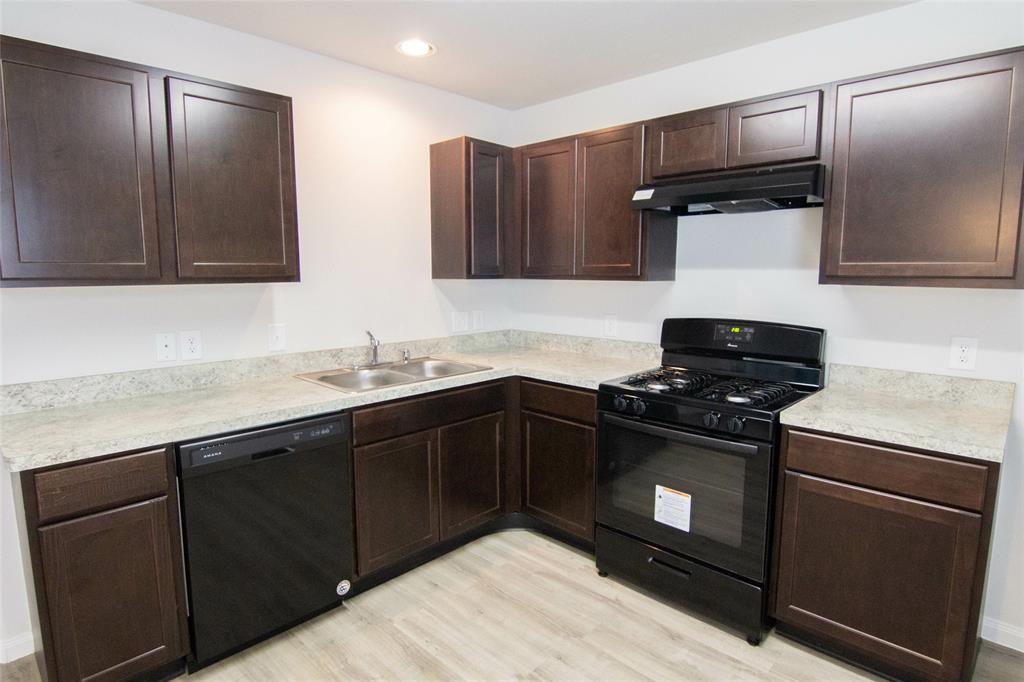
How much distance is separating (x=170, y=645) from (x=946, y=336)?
10.4ft

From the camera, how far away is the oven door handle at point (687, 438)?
7.04 ft

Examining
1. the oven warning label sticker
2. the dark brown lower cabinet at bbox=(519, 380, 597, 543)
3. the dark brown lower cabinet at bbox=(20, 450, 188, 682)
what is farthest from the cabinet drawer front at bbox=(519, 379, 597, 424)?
the dark brown lower cabinet at bbox=(20, 450, 188, 682)

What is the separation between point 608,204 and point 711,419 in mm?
1288

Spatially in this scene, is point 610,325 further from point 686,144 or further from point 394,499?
point 394,499

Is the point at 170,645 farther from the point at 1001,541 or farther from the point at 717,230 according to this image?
the point at 1001,541

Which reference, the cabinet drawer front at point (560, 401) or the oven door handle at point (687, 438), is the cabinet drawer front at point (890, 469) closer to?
the oven door handle at point (687, 438)

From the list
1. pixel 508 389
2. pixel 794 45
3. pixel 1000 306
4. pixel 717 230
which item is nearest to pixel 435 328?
pixel 508 389

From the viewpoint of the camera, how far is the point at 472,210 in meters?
3.15

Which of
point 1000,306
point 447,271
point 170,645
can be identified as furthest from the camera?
point 447,271

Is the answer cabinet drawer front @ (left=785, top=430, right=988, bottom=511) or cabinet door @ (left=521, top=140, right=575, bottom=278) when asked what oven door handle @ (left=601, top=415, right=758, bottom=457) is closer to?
cabinet drawer front @ (left=785, top=430, right=988, bottom=511)

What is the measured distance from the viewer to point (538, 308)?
12.4 ft

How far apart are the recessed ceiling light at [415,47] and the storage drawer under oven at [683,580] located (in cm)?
247

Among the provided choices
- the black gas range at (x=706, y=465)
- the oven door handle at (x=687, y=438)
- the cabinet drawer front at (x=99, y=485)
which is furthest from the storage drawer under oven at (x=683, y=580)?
the cabinet drawer front at (x=99, y=485)

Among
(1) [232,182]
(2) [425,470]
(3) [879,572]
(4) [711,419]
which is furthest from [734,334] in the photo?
(1) [232,182]
